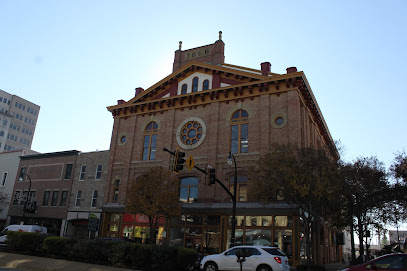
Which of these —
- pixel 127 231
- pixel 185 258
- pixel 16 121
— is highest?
pixel 16 121

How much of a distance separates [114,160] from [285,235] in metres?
19.2

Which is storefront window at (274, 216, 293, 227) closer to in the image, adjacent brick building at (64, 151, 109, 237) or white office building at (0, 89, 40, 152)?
adjacent brick building at (64, 151, 109, 237)

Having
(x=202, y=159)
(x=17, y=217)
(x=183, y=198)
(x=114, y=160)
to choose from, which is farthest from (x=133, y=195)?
(x=17, y=217)

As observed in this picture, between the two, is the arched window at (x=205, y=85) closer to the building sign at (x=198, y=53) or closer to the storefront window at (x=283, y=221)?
the building sign at (x=198, y=53)

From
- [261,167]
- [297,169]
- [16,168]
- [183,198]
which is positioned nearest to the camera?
[297,169]

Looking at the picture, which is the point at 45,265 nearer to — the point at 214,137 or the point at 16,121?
the point at 214,137

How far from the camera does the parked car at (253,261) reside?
15.6 m

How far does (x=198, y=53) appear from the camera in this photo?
Result: 36906 millimetres

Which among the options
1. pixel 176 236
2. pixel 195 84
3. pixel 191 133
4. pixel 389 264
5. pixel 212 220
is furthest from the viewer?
pixel 195 84

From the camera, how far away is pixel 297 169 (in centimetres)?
2155

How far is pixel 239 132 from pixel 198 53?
11.7m

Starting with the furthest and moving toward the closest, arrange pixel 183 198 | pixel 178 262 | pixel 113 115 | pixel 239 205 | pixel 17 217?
pixel 17 217
pixel 113 115
pixel 183 198
pixel 239 205
pixel 178 262

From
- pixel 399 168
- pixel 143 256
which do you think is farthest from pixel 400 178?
pixel 143 256

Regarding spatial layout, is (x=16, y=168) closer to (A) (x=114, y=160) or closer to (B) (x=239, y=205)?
(A) (x=114, y=160)
